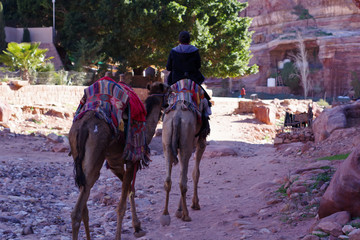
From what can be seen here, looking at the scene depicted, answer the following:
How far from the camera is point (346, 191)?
4.57 metres

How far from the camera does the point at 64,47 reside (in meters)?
32.7

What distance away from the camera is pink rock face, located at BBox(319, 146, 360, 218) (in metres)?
4.52

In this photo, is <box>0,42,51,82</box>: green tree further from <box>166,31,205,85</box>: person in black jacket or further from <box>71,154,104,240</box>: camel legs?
<box>71,154,104,240</box>: camel legs

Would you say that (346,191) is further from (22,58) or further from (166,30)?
(166,30)

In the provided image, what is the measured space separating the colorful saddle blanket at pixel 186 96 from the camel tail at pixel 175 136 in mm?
227

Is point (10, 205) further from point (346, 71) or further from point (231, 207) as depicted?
point (346, 71)

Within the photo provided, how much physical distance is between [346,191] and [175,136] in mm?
2468

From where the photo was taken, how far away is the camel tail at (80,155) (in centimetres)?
434

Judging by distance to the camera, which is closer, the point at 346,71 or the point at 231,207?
the point at 231,207

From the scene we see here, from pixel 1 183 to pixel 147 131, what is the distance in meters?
4.14

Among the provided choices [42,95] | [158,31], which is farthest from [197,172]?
[158,31]

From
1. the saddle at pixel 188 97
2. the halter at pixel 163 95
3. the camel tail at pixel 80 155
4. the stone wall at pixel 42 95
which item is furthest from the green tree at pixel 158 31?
the camel tail at pixel 80 155

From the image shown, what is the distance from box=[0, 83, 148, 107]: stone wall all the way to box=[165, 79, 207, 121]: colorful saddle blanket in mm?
16095

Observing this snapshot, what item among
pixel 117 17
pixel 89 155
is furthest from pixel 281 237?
pixel 117 17
